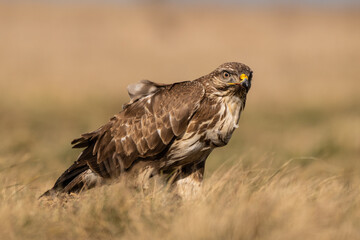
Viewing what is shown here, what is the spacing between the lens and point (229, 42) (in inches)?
734

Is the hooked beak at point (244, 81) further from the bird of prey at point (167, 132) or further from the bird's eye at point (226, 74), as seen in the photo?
the bird's eye at point (226, 74)

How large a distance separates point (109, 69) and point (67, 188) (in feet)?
32.3

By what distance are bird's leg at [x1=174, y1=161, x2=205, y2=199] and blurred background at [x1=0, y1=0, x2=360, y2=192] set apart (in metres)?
0.58

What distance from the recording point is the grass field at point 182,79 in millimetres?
3684

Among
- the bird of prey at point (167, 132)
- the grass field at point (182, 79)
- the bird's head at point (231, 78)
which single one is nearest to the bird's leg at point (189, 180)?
the bird of prey at point (167, 132)

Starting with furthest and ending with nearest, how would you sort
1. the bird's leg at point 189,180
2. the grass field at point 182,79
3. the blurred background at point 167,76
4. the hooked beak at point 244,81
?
the blurred background at point 167,76 → the bird's leg at point 189,180 → the hooked beak at point 244,81 → the grass field at point 182,79

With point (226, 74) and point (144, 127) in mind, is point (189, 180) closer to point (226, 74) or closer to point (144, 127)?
point (144, 127)

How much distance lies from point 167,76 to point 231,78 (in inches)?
401

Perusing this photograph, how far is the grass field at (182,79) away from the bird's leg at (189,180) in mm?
151

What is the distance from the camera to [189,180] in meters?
4.93

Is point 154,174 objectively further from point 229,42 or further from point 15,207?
point 229,42

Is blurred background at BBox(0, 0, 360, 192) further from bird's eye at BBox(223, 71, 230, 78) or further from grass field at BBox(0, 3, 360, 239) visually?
bird's eye at BBox(223, 71, 230, 78)

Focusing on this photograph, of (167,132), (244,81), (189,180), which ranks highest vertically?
(244,81)

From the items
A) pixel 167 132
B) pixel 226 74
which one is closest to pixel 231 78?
pixel 226 74
